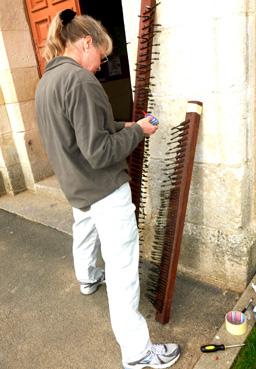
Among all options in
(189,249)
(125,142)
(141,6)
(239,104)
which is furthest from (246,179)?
(141,6)

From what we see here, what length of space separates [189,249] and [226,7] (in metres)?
1.76

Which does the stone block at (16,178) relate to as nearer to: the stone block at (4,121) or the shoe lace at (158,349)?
the stone block at (4,121)

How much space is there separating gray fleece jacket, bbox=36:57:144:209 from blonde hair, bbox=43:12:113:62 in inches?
4.0

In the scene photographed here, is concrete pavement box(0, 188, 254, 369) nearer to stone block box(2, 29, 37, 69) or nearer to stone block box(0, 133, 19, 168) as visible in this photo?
stone block box(0, 133, 19, 168)

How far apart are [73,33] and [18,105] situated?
10.4 feet

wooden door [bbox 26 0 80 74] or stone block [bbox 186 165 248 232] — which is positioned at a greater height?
wooden door [bbox 26 0 80 74]

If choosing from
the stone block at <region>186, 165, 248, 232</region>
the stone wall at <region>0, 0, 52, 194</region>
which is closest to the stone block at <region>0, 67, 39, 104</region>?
the stone wall at <region>0, 0, 52, 194</region>

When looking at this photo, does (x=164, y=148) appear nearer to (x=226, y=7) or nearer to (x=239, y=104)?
(x=239, y=104)

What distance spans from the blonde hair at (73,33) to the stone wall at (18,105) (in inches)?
115

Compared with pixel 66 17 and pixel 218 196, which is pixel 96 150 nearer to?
pixel 66 17


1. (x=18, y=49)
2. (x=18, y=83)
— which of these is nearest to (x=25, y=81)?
(x=18, y=83)

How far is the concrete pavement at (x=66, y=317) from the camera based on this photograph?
2.22 m

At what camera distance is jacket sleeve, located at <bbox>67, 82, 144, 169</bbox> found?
62.6 inches

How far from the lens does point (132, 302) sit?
194cm
